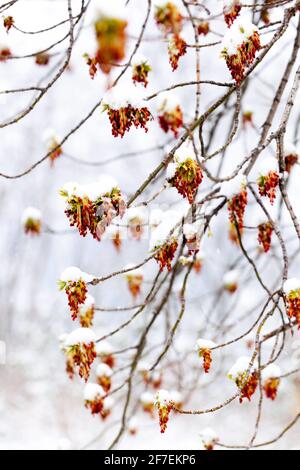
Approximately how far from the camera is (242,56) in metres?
1.53

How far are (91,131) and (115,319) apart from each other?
15.9 feet

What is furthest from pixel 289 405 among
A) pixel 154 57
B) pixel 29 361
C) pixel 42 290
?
pixel 154 57

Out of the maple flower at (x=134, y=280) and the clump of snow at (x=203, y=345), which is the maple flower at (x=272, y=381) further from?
the maple flower at (x=134, y=280)

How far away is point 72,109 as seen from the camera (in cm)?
1191

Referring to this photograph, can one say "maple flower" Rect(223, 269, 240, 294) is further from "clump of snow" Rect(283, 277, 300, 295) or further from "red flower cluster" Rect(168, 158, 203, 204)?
"red flower cluster" Rect(168, 158, 203, 204)

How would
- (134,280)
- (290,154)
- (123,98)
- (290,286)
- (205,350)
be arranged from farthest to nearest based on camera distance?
(134,280)
(290,154)
(205,350)
(290,286)
(123,98)

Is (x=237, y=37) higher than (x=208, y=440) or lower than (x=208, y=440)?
higher

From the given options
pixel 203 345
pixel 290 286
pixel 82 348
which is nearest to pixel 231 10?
pixel 290 286

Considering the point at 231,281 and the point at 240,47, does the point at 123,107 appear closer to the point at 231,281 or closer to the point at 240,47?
the point at 240,47

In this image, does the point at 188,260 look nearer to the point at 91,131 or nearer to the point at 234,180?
the point at 234,180

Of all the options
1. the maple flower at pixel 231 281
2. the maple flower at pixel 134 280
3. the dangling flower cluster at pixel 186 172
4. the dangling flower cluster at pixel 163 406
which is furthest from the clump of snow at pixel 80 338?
the maple flower at pixel 231 281

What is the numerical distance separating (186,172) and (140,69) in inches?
18.7

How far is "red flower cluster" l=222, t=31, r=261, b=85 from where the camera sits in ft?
4.99

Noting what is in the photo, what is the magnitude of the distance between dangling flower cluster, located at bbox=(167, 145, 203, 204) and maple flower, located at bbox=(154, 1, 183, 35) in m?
0.33
